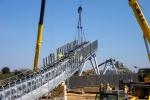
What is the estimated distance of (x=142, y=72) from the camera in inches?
1513

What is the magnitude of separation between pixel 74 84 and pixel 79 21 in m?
9.73

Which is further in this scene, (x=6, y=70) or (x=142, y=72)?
(x=6, y=70)

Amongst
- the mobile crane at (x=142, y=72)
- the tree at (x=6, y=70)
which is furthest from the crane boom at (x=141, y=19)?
the tree at (x=6, y=70)

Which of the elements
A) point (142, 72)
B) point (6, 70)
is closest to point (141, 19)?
point (142, 72)

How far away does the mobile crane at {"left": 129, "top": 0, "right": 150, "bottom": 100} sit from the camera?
33.8m

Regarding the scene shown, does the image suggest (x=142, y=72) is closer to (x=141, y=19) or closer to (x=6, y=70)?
(x=141, y=19)

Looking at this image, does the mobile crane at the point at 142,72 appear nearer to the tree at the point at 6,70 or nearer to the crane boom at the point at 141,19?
the crane boom at the point at 141,19

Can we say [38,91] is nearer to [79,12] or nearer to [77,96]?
[77,96]

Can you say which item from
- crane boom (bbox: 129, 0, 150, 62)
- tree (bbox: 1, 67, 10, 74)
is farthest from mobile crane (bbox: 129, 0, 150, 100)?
tree (bbox: 1, 67, 10, 74)

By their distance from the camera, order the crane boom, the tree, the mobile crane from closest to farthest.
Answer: the mobile crane → the crane boom → the tree

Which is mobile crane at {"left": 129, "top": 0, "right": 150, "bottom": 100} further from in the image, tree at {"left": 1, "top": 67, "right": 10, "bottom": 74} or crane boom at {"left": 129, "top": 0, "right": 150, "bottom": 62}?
tree at {"left": 1, "top": 67, "right": 10, "bottom": 74}

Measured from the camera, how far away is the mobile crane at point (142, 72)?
111 ft

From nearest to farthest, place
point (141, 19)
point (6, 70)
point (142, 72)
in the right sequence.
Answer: point (142, 72), point (141, 19), point (6, 70)

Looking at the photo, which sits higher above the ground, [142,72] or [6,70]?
[6,70]
